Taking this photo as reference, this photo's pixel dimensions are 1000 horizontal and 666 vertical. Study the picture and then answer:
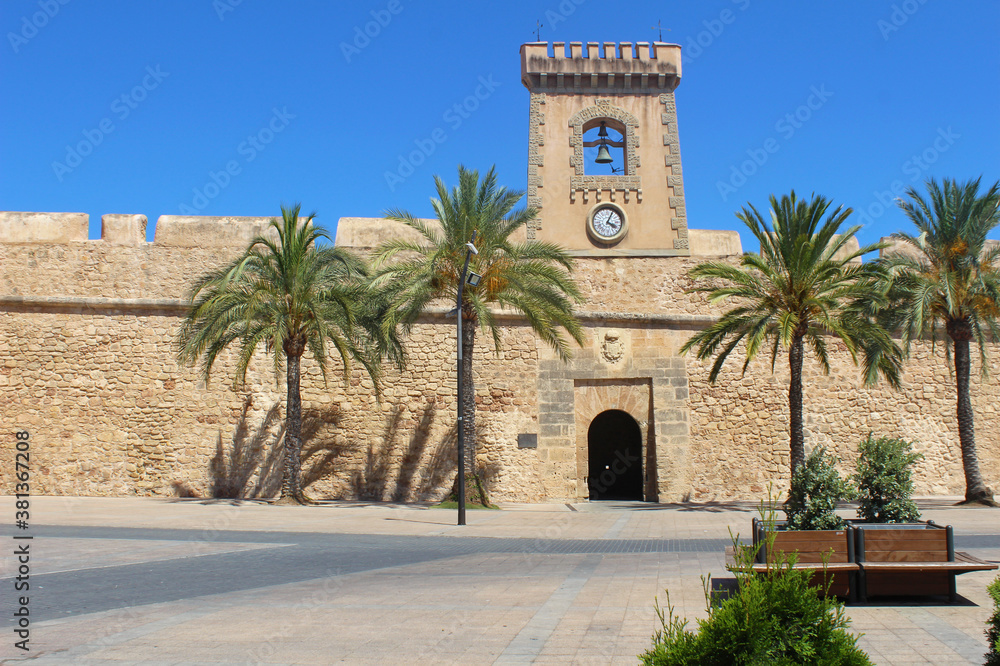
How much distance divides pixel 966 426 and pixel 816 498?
11.0 m

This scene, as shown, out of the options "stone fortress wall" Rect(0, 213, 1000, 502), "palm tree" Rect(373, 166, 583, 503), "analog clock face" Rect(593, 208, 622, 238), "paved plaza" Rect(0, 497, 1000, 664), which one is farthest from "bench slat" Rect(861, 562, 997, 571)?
"analog clock face" Rect(593, 208, 622, 238)

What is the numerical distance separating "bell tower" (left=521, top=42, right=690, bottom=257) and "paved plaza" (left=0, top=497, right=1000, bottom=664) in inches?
389

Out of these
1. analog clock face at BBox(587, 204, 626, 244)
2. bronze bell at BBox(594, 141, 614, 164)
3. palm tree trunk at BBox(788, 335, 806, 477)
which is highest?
bronze bell at BBox(594, 141, 614, 164)

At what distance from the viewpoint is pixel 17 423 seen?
1616 centimetres

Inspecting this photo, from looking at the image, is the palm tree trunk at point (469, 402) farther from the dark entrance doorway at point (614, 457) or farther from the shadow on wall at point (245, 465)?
the dark entrance doorway at point (614, 457)

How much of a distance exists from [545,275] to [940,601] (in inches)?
382

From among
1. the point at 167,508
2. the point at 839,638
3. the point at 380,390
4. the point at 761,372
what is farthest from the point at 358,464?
the point at 839,638

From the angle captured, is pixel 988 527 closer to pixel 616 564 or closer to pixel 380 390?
pixel 616 564

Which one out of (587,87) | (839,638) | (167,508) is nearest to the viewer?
(839,638)

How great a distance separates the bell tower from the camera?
20.6 meters

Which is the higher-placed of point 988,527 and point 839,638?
point 839,638

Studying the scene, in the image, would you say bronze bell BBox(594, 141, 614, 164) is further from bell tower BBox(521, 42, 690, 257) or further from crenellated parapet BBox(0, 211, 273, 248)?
crenellated parapet BBox(0, 211, 273, 248)

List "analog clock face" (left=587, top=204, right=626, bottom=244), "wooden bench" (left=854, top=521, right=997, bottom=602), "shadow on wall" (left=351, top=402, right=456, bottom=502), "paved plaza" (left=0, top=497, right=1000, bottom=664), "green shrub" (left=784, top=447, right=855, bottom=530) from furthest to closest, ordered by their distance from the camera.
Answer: "analog clock face" (left=587, top=204, right=626, bottom=244)
"shadow on wall" (left=351, top=402, right=456, bottom=502)
"green shrub" (left=784, top=447, right=855, bottom=530)
"wooden bench" (left=854, top=521, right=997, bottom=602)
"paved plaza" (left=0, top=497, right=1000, bottom=664)

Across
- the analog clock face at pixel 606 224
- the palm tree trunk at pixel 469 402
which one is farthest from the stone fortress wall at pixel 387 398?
the analog clock face at pixel 606 224
